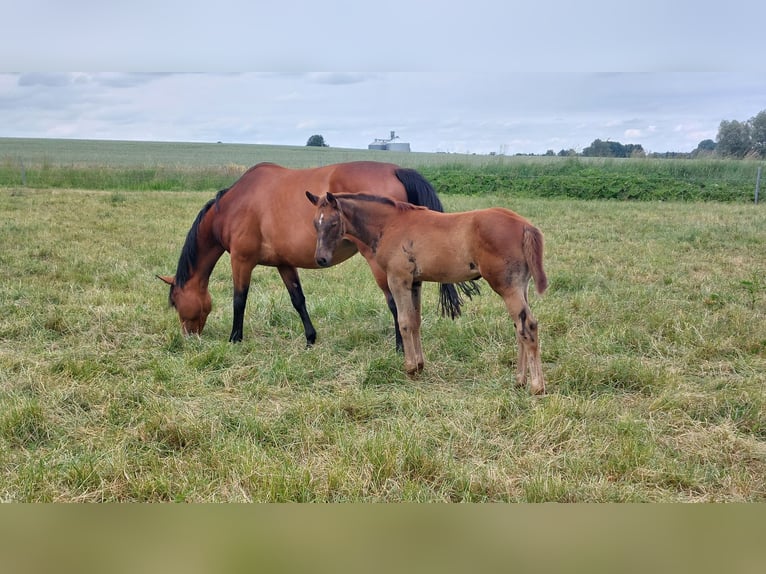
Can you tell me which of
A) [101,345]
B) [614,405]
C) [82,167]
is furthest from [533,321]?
[82,167]

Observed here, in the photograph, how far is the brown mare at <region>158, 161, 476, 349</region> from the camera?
5.30 meters

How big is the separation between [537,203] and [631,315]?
4.78 meters

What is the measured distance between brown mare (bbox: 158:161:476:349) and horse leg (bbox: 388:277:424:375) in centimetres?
54

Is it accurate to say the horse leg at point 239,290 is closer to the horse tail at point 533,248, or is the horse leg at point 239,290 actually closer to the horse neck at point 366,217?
the horse neck at point 366,217

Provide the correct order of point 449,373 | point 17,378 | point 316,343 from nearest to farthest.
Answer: point 17,378, point 449,373, point 316,343

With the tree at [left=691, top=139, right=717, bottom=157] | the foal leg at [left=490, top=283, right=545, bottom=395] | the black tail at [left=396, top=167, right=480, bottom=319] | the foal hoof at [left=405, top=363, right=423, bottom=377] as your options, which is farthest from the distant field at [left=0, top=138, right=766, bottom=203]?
the foal hoof at [left=405, top=363, right=423, bottom=377]

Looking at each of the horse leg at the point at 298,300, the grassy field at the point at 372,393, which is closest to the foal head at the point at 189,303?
the grassy field at the point at 372,393

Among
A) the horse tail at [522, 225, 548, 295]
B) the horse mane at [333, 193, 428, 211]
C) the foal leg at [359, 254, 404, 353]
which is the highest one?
the horse mane at [333, 193, 428, 211]

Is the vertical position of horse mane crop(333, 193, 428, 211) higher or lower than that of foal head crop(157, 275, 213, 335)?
higher

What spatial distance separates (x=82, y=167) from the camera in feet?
53.6

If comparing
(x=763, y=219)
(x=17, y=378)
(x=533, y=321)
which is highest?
(x=763, y=219)

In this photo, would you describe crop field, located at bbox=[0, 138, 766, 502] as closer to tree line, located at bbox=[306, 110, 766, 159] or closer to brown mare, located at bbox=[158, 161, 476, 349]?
brown mare, located at bbox=[158, 161, 476, 349]

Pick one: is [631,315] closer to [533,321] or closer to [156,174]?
[533,321]

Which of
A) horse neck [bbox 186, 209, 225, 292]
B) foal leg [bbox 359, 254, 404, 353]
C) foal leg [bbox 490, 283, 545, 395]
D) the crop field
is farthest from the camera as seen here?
horse neck [bbox 186, 209, 225, 292]
